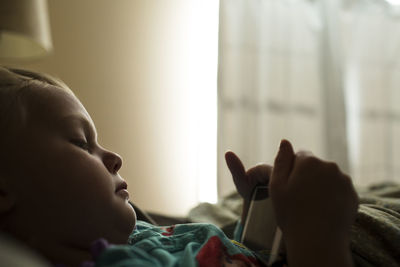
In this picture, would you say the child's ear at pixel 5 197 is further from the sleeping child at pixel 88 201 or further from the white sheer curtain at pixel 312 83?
the white sheer curtain at pixel 312 83

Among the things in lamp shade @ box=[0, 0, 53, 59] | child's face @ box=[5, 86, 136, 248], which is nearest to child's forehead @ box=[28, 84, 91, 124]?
child's face @ box=[5, 86, 136, 248]

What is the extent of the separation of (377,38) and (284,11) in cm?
69

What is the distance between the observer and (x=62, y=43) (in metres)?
1.94

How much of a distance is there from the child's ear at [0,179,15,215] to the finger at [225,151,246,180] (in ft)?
1.09

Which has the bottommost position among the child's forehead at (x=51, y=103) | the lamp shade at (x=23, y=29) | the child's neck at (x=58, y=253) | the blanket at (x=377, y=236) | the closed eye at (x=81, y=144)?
the blanket at (x=377, y=236)

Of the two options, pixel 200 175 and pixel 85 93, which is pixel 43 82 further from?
pixel 200 175

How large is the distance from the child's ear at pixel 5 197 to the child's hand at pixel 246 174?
13.1 inches

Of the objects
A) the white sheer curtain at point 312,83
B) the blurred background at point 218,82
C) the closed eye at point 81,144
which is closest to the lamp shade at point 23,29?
the blurred background at point 218,82

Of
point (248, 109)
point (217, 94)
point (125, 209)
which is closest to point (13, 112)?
point (125, 209)

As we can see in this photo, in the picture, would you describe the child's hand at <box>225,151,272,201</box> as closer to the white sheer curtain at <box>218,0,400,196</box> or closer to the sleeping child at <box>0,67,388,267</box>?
the sleeping child at <box>0,67,388,267</box>

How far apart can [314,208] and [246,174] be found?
19 cm

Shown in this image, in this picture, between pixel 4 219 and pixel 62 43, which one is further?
pixel 62 43

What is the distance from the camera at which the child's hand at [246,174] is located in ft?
2.18

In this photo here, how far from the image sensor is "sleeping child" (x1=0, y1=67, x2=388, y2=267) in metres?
0.50
